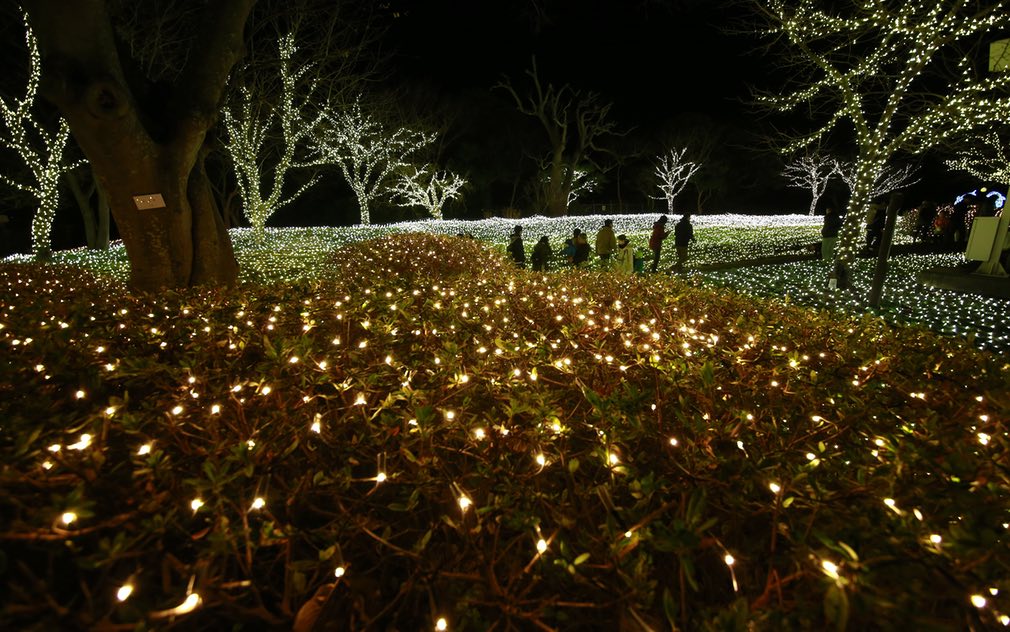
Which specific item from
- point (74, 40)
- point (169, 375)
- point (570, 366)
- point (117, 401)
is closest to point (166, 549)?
point (117, 401)

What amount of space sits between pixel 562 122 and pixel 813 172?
19.3 metres

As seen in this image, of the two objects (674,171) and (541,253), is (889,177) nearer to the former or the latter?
(674,171)

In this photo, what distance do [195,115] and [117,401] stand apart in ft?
16.3

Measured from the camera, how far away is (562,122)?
3183cm

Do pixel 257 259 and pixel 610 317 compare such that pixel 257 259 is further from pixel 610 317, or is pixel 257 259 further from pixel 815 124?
pixel 815 124

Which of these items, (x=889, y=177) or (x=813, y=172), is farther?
(x=813, y=172)

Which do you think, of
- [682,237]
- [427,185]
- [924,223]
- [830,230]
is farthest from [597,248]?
[427,185]

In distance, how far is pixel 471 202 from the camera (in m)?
39.1

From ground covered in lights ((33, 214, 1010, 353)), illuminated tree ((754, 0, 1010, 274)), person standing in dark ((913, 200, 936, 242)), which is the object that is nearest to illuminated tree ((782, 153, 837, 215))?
ground covered in lights ((33, 214, 1010, 353))

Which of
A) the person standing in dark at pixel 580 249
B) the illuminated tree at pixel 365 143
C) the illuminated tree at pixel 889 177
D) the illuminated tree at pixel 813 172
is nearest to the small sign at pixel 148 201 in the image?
the person standing in dark at pixel 580 249

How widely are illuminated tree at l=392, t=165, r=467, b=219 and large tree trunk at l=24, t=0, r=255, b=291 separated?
24483 millimetres

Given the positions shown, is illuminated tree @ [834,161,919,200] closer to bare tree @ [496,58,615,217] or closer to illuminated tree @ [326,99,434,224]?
bare tree @ [496,58,615,217]

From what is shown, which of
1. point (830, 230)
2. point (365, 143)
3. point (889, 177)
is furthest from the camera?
point (889, 177)

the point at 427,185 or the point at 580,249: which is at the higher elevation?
the point at 427,185
